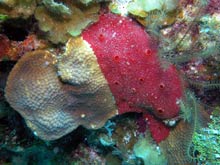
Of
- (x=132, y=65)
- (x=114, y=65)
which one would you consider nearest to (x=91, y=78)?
(x=114, y=65)

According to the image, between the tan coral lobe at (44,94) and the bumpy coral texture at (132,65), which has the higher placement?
the bumpy coral texture at (132,65)

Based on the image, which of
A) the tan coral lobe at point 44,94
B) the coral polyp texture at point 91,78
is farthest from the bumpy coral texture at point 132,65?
the tan coral lobe at point 44,94

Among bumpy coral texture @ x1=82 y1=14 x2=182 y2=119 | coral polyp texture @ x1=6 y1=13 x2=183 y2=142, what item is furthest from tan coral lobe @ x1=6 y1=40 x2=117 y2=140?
bumpy coral texture @ x1=82 y1=14 x2=182 y2=119

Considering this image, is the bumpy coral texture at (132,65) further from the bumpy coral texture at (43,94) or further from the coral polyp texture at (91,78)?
the bumpy coral texture at (43,94)

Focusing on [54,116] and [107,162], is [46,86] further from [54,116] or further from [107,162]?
[107,162]

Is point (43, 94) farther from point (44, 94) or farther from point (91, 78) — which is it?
point (91, 78)

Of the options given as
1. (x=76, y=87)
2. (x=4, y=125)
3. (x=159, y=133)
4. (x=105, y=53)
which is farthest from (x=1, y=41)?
(x=159, y=133)
